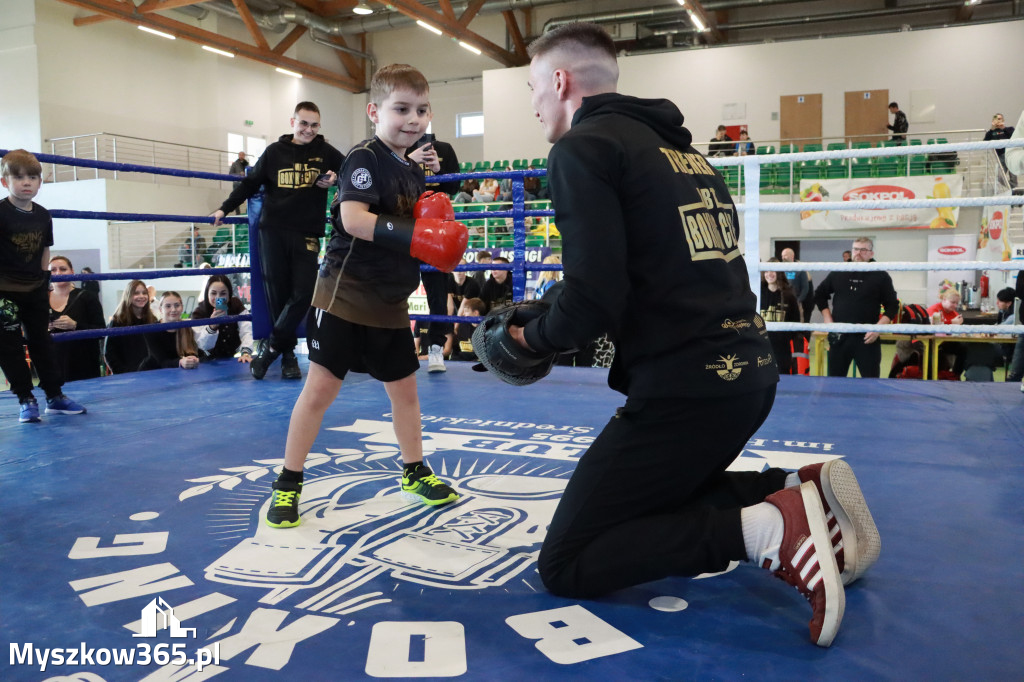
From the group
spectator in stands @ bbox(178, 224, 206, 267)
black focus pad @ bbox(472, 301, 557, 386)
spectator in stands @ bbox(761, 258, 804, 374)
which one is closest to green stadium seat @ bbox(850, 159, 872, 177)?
spectator in stands @ bbox(761, 258, 804, 374)

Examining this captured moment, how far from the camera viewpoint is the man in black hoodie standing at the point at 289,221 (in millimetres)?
3797

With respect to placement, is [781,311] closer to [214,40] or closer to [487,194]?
[487,194]

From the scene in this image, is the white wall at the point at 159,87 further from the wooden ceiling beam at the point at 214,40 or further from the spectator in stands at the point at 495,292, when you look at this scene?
the spectator in stands at the point at 495,292

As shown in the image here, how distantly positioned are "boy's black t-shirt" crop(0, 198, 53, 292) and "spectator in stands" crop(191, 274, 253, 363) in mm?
1647

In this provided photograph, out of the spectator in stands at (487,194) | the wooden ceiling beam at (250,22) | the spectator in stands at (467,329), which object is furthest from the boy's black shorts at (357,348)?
the wooden ceiling beam at (250,22)

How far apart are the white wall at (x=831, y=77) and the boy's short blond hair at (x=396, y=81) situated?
12660mm

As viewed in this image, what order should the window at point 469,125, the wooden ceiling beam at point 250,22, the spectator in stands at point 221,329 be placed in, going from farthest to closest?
the window at point 469,125, the wooden ceiling beam at point 250,22, the spectator in stands at point 221,329

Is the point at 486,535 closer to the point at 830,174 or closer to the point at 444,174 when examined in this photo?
the point at 444,174

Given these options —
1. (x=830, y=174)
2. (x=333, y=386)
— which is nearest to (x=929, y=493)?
(x=333, y=386)

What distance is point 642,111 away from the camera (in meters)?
1.45

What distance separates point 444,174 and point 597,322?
303 centimetres

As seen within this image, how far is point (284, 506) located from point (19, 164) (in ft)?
6.44

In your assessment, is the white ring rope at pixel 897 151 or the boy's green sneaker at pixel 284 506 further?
the white ring rope at pixel 897 151

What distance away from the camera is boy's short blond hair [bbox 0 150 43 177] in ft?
9.32
